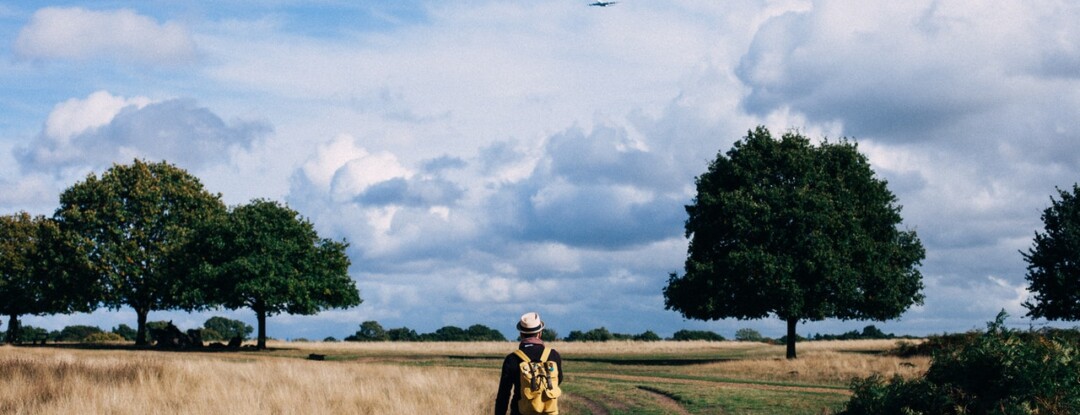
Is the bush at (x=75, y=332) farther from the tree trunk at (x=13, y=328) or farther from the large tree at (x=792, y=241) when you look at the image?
the large tree at (x=792, y=241)

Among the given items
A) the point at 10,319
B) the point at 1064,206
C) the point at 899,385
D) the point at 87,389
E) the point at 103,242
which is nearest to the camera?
the point at 899,385

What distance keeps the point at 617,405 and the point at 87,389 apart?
45.5 ft

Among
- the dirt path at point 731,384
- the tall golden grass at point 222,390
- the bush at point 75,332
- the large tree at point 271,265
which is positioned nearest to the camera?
the tall golden grass at point 222,390

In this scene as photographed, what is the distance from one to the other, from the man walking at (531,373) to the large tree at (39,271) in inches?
2502

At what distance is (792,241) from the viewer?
158 feet

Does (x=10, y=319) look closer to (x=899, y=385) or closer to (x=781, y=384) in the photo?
(x=781, y=384)

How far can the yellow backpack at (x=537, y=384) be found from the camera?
1202 cm

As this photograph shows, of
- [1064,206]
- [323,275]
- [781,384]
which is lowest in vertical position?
[781,384]

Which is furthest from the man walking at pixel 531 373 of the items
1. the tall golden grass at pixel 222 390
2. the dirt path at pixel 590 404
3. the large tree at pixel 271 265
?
the large tree at pixel 271 265

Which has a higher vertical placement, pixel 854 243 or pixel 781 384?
pixel 854 243

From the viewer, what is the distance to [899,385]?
17391mm

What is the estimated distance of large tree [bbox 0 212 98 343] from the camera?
68625 millimetres

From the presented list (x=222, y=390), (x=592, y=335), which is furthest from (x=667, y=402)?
(x=592, y=335)

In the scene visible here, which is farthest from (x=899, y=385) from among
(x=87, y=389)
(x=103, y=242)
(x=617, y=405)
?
(x=103, y=242)
